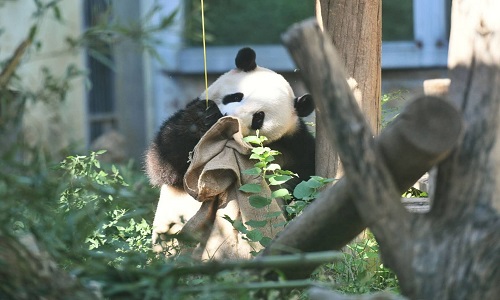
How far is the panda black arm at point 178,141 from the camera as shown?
389cm

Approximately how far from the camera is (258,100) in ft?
12.8

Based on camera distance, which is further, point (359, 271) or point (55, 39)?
point (55, 39)

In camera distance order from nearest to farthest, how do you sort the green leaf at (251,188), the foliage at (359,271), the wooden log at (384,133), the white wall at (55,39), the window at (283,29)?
the wooden log at (384,133)
the foliage at (359,271)
the green leaf at (251,188)
the white wall at (55,39)
the window at (283,29)

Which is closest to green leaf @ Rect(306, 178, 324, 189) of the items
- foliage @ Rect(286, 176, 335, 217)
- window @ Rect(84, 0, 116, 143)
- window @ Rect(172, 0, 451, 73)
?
foliage @ Rect(286, 176, 335, 217)

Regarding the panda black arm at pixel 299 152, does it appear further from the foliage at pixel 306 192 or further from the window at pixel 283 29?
the window at pixel 283 29

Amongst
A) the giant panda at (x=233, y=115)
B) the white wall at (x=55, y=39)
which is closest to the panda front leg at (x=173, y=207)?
the giant panda at (x=233, y=115)

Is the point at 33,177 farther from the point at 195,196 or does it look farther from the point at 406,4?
the point at 406,4

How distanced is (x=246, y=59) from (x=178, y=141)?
1.60ft

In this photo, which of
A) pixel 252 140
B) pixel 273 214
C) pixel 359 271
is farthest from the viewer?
pixel 252 140

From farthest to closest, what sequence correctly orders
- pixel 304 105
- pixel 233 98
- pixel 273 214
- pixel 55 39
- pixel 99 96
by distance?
pixel 99 96 → pixel 55 39 → pixel 304 105 → pixel 233 98 → pixel 273 214

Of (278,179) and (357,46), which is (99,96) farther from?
(278,179)

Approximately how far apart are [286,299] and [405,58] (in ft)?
21.3

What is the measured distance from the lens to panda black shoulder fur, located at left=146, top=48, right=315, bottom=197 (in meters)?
3.89

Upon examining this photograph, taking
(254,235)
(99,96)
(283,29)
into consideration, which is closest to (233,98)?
(254,235)
